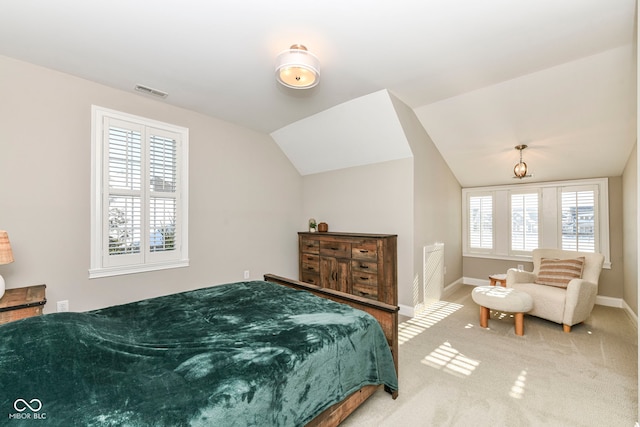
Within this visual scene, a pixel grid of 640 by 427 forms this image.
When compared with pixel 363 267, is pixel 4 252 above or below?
above

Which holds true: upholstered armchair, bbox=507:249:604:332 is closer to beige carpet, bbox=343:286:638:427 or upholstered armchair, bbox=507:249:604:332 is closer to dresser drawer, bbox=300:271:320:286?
Answer: beige carpet, bbox=343:286:638:427

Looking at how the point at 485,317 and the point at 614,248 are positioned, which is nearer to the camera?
the point at 485,317

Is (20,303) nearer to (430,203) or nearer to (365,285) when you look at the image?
(365,285)

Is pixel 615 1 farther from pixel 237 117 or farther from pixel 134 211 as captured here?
pixel 134 211

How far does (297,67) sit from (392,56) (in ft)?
3.10

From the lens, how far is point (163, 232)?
3.53 m

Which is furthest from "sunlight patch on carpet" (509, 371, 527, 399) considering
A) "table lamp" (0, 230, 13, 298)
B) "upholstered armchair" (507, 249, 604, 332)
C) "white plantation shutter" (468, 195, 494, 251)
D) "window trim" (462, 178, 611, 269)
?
"table lamp" (0, 230, 13, 298)

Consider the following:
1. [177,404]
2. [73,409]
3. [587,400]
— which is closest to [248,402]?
[177,404]

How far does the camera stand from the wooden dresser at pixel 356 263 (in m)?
3.78

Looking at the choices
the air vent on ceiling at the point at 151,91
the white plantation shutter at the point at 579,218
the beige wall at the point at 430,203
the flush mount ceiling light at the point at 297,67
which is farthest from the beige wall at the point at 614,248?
the air vent on ceiling at the point at 151,91

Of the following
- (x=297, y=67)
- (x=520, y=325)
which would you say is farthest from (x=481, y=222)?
(x=297, y=67)

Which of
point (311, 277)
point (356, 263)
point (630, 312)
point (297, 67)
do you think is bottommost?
point (630, 312)

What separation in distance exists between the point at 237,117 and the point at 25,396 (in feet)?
11.9

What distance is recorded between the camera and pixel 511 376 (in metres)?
2.35
